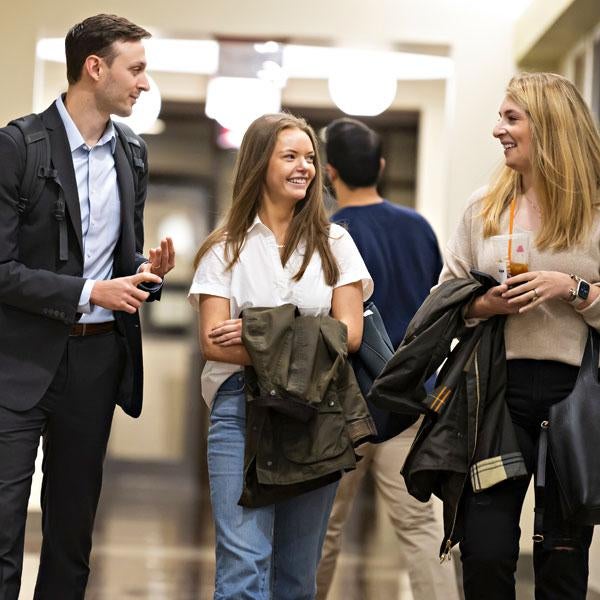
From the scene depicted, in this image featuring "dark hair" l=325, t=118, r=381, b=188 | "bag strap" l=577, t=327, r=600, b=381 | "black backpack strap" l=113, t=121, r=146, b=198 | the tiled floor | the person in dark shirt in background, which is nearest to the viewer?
"bag strap" l=577, t=327, r=600, b=381

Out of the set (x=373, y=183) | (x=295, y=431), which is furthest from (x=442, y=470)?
(x=373, y=183)

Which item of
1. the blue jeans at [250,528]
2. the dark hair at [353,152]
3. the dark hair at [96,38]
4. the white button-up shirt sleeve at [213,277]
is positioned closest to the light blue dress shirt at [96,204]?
the dark hair at [96,38]

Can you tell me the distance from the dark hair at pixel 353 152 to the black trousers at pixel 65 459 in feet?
4.54

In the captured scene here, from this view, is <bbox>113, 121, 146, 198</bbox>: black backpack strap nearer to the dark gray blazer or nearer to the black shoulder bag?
the dark gray blazer

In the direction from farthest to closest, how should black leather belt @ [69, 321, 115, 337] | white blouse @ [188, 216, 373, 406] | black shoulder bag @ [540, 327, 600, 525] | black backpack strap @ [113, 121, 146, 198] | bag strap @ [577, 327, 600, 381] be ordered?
black backpack strap @ [113, 121, 146, 198] < black leather belt @ [69, 321, 115, 337] < white blouse @ [188, 216, 373, 406] < bag strap @ [577, 327, 600, 381] < black shoulder bag @ [540, 327, 600, 525]

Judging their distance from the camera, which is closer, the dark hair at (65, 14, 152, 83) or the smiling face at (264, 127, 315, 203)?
the smiling face at (264, 127, 315, 203)

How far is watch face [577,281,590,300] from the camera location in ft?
9.76

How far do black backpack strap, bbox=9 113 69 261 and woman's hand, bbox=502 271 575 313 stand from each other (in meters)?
1.21

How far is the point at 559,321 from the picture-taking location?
10.0 feet

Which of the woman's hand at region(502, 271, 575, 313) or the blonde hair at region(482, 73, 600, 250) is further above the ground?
the blonde hair at region(482, 73, 600, 250)

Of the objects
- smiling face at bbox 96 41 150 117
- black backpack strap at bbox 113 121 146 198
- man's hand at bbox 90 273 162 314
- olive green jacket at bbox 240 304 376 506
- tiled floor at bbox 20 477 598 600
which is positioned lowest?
tiled floor at bbox 20 477 598 600

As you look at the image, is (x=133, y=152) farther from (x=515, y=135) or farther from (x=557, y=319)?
(x=557, y=319)

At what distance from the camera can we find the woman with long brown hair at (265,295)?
10.2 feet

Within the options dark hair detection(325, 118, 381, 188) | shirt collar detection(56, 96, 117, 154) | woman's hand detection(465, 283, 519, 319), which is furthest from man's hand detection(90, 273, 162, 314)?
dark hair detection(325, 118, 381, 188)
